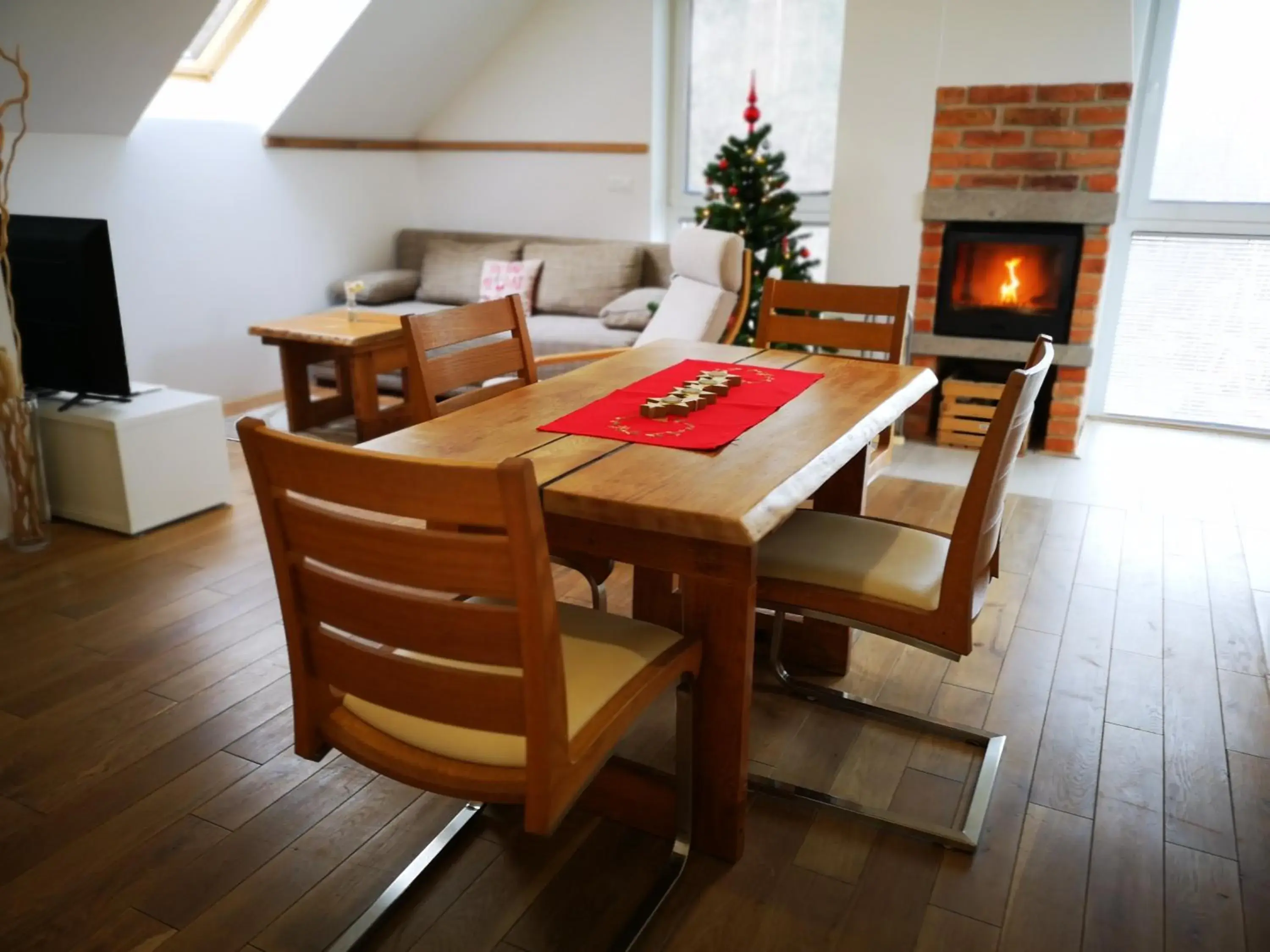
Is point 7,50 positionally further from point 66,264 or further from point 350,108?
point 350,108

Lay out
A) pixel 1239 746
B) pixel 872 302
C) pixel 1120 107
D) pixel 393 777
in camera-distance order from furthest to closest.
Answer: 1. pixel 1120 107
2. pixel 872 302
3. pixel 1239 746
4. pixel 393 777

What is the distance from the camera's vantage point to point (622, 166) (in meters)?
5.64

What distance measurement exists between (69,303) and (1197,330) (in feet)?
15.4

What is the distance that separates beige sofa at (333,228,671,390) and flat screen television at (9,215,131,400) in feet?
4.57

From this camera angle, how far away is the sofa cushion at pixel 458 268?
5633 mm

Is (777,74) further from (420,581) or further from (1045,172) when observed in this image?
(420,581)

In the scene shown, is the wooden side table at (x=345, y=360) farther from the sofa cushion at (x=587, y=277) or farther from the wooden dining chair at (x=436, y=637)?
the wooden dining chair at (x=436, y=637)

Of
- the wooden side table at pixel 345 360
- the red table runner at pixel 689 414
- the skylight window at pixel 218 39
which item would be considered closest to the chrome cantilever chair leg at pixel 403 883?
the red table runner at pixel 689 414

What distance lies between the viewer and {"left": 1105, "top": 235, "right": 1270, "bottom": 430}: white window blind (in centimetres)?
451

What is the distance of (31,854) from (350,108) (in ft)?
15.0

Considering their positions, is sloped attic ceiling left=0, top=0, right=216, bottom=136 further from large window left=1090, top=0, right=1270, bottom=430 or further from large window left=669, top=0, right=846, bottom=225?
large window left=1090, top=0, right=1270, bottom=430

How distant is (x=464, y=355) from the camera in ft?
7.64

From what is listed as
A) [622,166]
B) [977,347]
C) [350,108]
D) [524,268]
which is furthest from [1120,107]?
[350,108]

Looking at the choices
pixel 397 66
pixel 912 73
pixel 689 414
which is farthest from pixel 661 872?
pixel 397 66
